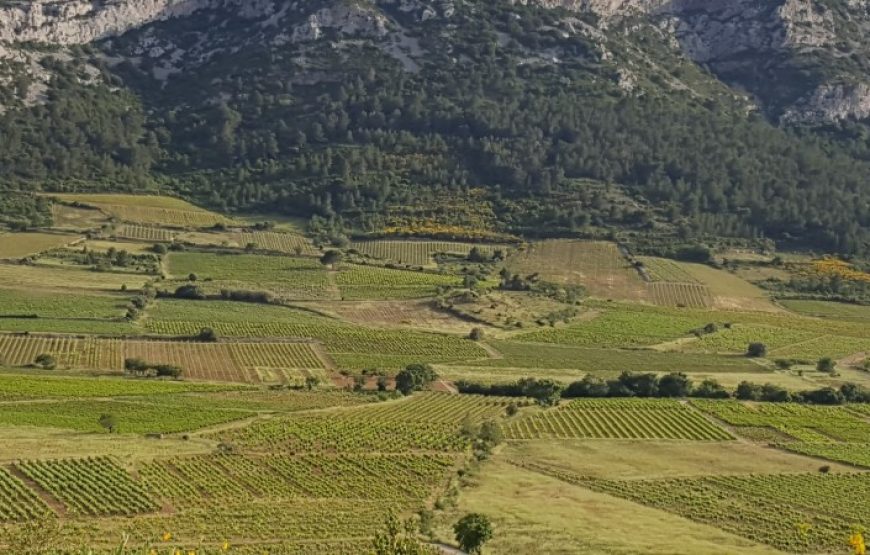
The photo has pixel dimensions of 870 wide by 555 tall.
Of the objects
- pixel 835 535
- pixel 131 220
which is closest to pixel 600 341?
pixel 835 535

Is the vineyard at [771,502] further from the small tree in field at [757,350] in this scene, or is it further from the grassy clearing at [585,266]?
the grassy clearing at [585,266]

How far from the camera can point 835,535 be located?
64.1 metres

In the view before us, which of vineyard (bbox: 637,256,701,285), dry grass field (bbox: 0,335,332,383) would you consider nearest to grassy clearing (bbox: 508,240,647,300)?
vineyard (bbox: 637,256,701,285)

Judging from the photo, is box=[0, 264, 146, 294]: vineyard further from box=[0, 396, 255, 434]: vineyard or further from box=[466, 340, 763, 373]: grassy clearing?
box=[466, 340, 763, 373]: grassy clearing

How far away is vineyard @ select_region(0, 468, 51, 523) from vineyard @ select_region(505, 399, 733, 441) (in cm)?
3778

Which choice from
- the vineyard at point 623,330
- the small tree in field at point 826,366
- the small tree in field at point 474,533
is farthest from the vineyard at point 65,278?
the small tree in field at point 474,533

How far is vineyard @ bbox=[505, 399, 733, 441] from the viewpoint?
88.0 m

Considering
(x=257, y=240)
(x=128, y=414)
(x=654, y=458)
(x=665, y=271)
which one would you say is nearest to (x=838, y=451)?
(x=654, y=458)

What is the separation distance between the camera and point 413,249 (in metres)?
176

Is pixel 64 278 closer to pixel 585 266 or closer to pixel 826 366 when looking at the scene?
pixel 585 266

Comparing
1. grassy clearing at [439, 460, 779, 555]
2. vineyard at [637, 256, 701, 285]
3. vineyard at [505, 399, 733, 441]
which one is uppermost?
vineyard at [637, 256, 701, 285]

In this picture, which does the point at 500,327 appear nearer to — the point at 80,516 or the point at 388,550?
the point at 80,516

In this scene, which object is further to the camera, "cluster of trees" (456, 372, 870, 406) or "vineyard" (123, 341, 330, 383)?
"vineyard" (123, 341, 330, 383)

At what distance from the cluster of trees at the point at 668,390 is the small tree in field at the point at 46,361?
38.7 metres
